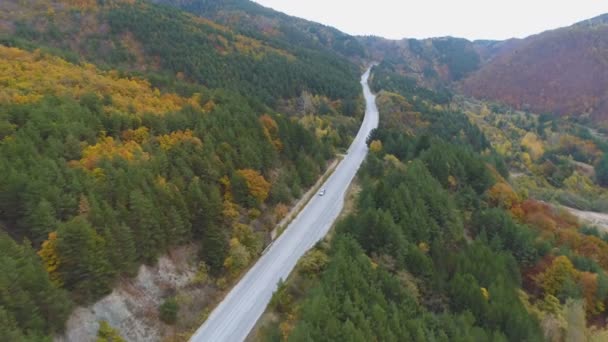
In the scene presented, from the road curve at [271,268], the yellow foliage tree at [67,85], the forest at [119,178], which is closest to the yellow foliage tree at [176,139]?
the forest at [119,178]

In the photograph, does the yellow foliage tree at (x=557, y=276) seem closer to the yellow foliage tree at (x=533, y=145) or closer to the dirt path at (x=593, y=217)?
the dirt path at (x=593, y=217)

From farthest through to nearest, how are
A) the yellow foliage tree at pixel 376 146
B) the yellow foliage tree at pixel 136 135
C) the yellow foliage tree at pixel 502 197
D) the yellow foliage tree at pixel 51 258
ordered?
the yellow foliage tree at pixel 376 146, the yellow foliage tree at pixel 502 197, the yellow foliage tree at pixel 136 135, the yellow foliage tree at pixel 51 258

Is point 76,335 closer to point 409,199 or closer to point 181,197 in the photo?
point 181,197

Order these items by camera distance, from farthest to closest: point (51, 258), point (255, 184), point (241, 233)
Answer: point (255, 184)
point (241, 233)
point (51, 258)

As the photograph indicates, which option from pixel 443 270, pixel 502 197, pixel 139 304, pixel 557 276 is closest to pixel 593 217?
pixel 502 197

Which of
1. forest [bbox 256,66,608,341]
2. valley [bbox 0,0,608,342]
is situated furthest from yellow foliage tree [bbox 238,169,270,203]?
forest [bbox 256,66,608,341]

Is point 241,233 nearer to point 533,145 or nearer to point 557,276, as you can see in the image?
point 557,276
